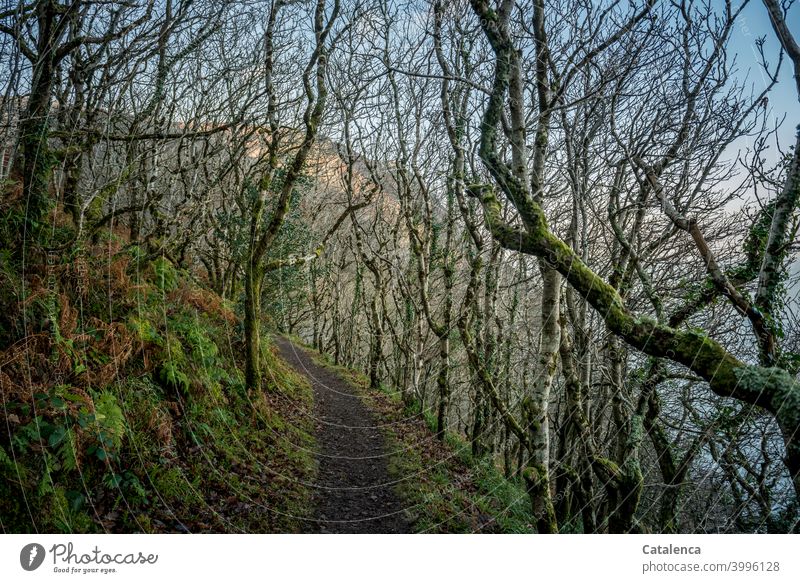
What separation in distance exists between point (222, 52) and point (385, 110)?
4874 millimetres

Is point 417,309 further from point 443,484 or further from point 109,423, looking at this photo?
point 109,423

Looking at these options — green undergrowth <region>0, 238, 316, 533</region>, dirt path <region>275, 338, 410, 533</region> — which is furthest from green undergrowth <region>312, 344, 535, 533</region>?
green undergrowth <region>0, 238, 316, 533</region>

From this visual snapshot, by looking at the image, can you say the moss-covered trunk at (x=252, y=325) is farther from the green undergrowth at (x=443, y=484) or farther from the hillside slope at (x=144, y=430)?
the green undergrowth at (x=443, y=484)

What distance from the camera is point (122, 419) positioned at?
12.5 feet

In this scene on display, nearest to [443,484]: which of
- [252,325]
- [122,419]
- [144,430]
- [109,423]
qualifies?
[252,325]

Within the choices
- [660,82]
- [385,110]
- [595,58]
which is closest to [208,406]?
[595,58]

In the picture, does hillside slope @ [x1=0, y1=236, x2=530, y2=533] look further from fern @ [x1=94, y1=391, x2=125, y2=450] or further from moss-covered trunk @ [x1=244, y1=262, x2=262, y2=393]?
moss-covered trunk @ [x1=244, y1=262, x2=262, y2=393]

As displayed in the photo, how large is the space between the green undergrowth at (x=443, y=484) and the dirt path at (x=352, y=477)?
0.26m

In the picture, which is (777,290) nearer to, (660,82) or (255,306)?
(660,82)

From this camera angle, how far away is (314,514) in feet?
17.2

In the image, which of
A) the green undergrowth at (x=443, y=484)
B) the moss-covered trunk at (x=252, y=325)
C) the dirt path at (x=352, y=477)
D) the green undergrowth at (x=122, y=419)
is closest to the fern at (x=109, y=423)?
the green undergrowth at (x=122, y=419)

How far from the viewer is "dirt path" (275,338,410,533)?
18.2 ft

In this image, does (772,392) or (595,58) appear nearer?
(772,392)

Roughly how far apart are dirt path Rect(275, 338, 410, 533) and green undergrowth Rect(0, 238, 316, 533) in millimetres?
384
